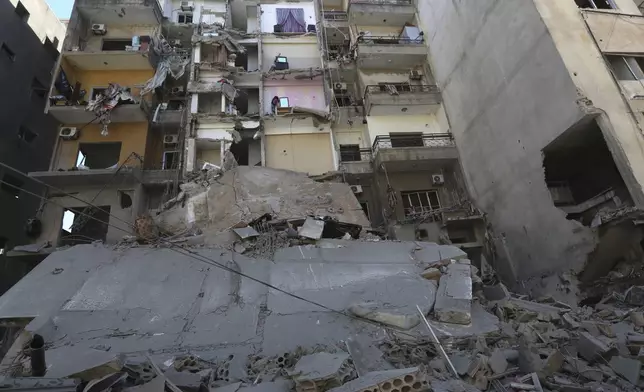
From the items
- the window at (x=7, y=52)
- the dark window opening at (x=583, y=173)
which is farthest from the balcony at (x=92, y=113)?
the dark window opening at (x=583, y=173)

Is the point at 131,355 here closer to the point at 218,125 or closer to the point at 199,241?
the point at 199,241

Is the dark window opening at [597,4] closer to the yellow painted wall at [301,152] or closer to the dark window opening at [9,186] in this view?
the yellow painted wall at [301,152]

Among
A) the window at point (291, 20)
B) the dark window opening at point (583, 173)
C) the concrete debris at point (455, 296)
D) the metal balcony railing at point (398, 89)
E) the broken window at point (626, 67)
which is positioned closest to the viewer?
the concrete debris at point (455, 296)

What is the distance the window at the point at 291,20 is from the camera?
75.9 feet

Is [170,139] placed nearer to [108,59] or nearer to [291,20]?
[108,59]

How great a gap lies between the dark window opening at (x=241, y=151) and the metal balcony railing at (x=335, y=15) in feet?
35.3

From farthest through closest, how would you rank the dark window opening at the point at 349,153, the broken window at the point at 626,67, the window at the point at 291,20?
the window at the point at 291,20, the dark window opening at the point at 349,153, the broken window at the point at 626,67

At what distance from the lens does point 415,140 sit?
65.7 ft

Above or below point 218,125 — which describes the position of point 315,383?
below

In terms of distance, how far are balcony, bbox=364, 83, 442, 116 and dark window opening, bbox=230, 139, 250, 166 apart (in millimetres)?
7110

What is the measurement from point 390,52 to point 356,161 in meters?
7.45

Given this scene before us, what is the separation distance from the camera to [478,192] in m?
17.3

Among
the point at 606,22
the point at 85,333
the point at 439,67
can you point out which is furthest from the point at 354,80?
the point at 85,333

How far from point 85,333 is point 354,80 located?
63.5 ft
